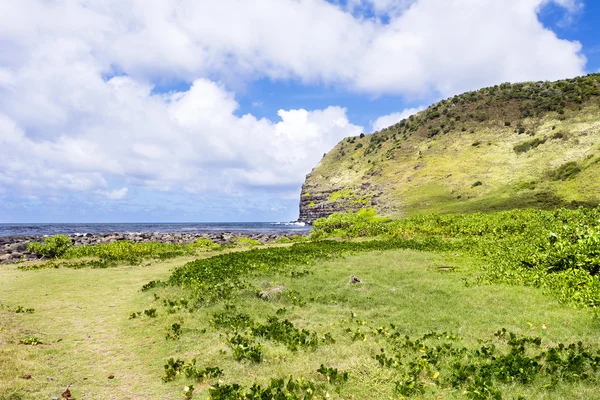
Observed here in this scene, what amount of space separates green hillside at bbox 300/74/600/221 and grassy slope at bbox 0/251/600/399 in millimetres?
46291

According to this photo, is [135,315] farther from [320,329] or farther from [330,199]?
[330,199]

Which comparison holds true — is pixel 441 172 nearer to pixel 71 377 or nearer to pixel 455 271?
pixel 455 271

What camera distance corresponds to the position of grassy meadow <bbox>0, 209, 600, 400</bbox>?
9031 millimetres

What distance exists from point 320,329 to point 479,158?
96.5 meters

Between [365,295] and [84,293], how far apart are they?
15.1 m

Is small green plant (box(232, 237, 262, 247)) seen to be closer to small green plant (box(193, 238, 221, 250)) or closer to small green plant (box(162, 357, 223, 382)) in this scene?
small green plant (box(193, 238, 221, 250))

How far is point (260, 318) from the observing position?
1473cm

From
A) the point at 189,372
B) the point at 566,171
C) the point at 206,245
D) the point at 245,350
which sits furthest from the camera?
the point at 566,171

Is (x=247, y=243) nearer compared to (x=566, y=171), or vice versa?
(x=247, y=243)

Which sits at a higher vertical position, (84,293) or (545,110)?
(545,110)

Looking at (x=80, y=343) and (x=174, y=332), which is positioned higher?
(x=174, y=332)

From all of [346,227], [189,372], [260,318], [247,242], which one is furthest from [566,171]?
[189,372]

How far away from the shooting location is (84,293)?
66.4ft

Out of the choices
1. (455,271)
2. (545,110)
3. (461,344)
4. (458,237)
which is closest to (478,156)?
(545,110)
